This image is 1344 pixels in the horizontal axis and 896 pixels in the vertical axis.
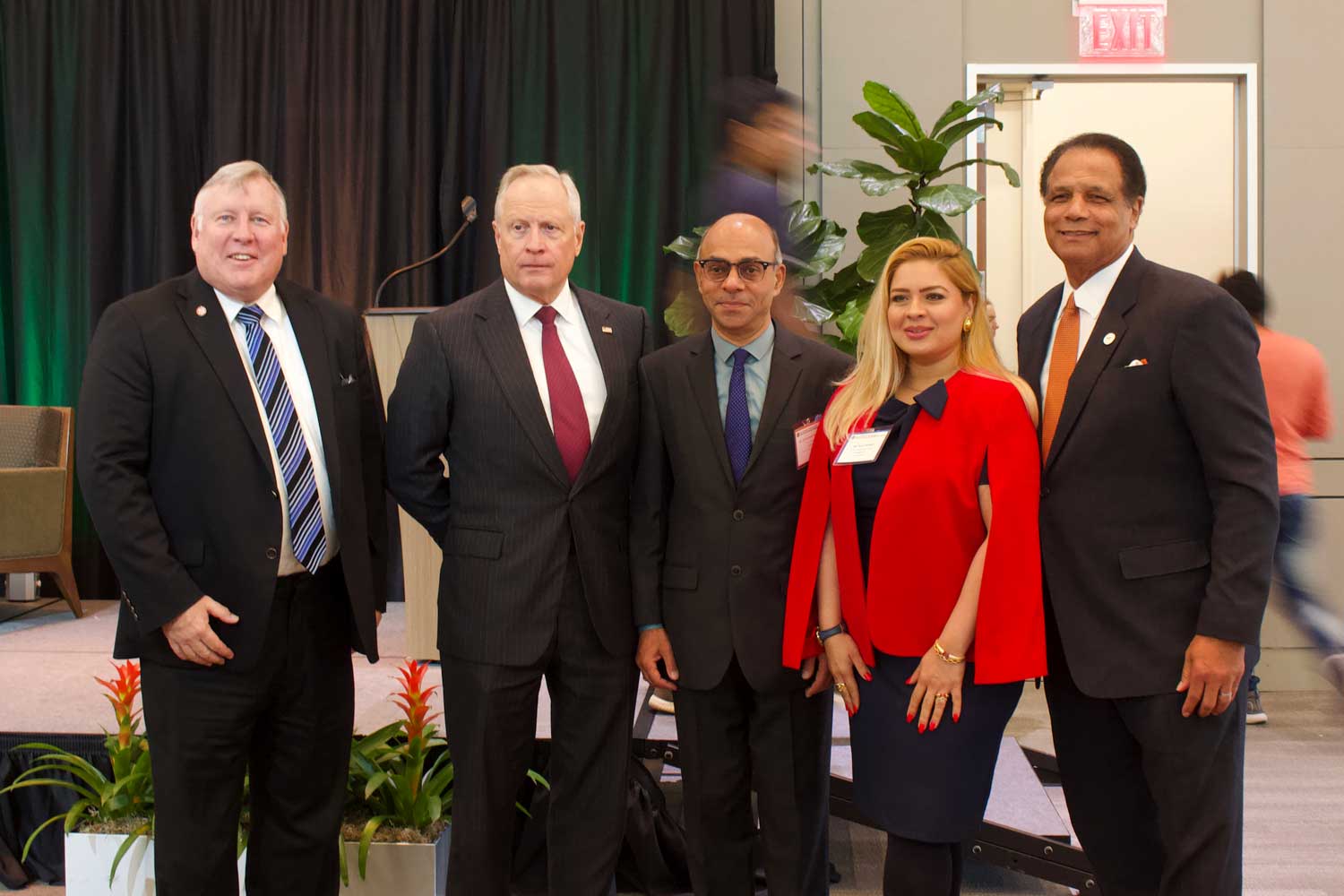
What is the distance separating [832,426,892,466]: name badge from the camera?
1885mm

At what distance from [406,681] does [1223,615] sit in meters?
1.90

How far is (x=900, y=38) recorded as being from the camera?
5160 mm

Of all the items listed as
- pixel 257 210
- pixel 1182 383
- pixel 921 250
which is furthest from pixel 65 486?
pixel 1182 383

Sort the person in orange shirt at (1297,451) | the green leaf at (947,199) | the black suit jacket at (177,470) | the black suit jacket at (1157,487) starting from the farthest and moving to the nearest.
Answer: the green leaf at (947,199) → the person in orange shirt at (1297,451) → the black suit jacket at (177,470) → the black suit jacket at (1157,487)

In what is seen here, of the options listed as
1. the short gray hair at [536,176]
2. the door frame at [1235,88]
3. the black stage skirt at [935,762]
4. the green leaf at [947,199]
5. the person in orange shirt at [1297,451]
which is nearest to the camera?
the black stage skirt at [935,762]

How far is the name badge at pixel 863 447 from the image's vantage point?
1.88 meters

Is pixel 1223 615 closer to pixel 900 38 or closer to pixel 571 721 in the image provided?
pixel 571 721

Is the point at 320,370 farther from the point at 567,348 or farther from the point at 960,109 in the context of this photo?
the point at 960,109

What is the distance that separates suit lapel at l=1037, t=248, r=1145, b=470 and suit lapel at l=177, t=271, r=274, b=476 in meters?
1.40

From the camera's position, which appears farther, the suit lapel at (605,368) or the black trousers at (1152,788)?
the suit lapel at (605,368)

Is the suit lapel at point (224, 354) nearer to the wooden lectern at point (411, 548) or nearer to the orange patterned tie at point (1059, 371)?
the orange patterned tie at point (1059, 371)

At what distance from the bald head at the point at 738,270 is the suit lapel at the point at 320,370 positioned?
29.9 inches

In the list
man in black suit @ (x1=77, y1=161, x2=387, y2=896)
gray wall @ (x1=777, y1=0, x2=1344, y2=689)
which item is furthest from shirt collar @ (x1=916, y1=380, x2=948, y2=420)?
gray wall @ (x1=777, y1=0, x2=1344, y2=689)

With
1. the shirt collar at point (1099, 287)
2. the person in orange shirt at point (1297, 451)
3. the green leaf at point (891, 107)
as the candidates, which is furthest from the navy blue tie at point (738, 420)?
the person in orange shirt at point (1297, 451)
